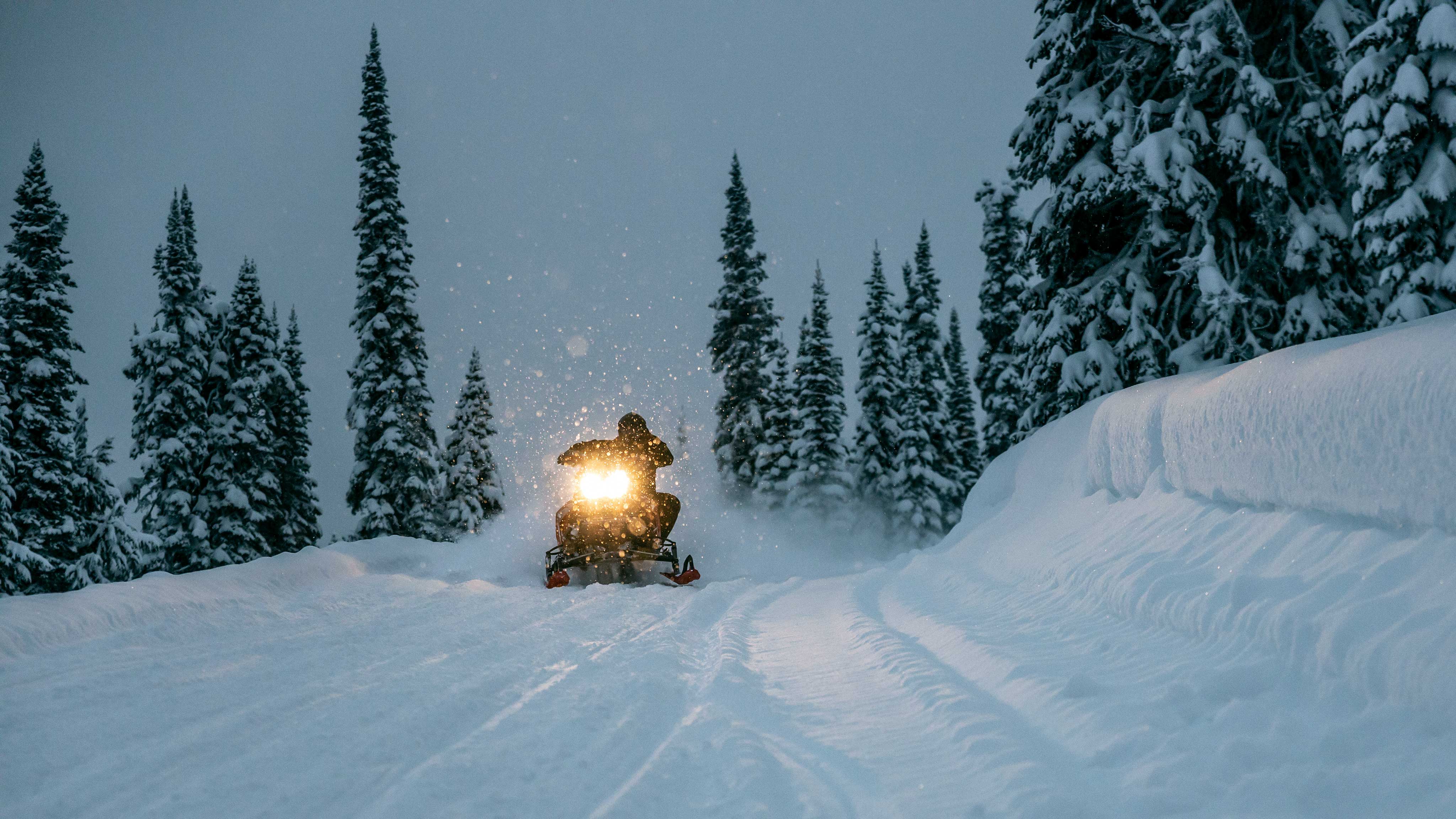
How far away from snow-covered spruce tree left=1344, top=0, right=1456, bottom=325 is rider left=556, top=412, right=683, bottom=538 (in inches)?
471

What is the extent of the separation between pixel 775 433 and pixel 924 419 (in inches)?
276

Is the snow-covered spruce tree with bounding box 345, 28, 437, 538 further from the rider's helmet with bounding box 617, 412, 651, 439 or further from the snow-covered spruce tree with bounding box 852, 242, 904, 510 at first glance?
the snow-covered spruce tree with bounding box 852, 242, 904, 510

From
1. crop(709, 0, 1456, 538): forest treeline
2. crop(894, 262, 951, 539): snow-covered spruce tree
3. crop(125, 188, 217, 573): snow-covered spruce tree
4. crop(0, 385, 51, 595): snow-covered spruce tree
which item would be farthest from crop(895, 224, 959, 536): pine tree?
crop(0, 385, 51, 595): snow-covered spruce tree

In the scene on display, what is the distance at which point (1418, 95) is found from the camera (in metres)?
11.8

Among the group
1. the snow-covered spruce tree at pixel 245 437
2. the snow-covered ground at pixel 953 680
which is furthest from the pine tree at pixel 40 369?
the snow-covered ground at pixel 953 680

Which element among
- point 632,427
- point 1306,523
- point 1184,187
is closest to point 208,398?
point 632,427

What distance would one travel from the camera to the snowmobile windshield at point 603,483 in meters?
14.7

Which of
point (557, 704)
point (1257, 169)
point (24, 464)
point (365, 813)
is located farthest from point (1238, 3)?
point (24, 464)

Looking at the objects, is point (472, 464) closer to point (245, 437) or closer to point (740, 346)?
point (245, 437)

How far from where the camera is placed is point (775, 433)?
3331cm

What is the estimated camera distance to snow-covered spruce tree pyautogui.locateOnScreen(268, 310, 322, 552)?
103 ft

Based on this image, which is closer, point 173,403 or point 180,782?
point 180,782

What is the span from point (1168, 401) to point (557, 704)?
617 centimetres

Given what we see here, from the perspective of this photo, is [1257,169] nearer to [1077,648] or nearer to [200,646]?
[1077,648]
